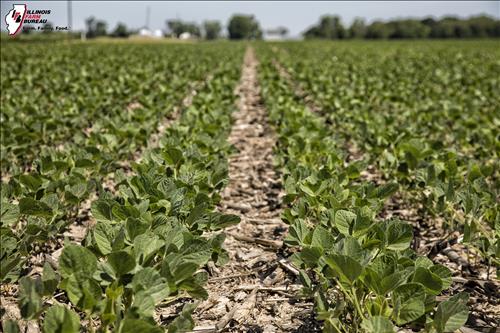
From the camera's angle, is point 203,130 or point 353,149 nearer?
point 203,130

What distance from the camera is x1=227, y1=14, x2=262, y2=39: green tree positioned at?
134 metres

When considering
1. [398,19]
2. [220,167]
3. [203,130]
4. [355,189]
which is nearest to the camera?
[355,189]

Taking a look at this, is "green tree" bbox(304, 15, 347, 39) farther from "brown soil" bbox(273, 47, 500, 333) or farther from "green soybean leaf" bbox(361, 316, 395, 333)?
"green soybean leaf" bbox(361, 316, 395, 333)

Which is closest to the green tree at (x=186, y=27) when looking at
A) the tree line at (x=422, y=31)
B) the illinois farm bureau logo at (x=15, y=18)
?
the tree line at (x=422, y=31)

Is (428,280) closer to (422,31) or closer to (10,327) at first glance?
(10,327)

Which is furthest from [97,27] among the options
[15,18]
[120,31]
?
[15,18]

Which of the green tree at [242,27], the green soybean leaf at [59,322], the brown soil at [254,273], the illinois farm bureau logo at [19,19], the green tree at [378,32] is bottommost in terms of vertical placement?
the brown soil at [254,273]

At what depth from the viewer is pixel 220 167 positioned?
3340mm

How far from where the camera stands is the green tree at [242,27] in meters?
134

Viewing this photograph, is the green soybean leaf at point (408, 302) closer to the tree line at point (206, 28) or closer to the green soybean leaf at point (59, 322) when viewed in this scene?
the green soybean leaf at point (59, 322)

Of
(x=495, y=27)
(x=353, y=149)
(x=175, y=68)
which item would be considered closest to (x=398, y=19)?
(x=495, y=27)

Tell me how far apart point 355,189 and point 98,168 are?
2.14 meters

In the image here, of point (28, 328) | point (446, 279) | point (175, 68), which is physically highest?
point (175, 68)

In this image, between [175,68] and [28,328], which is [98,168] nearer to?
[28,328]
